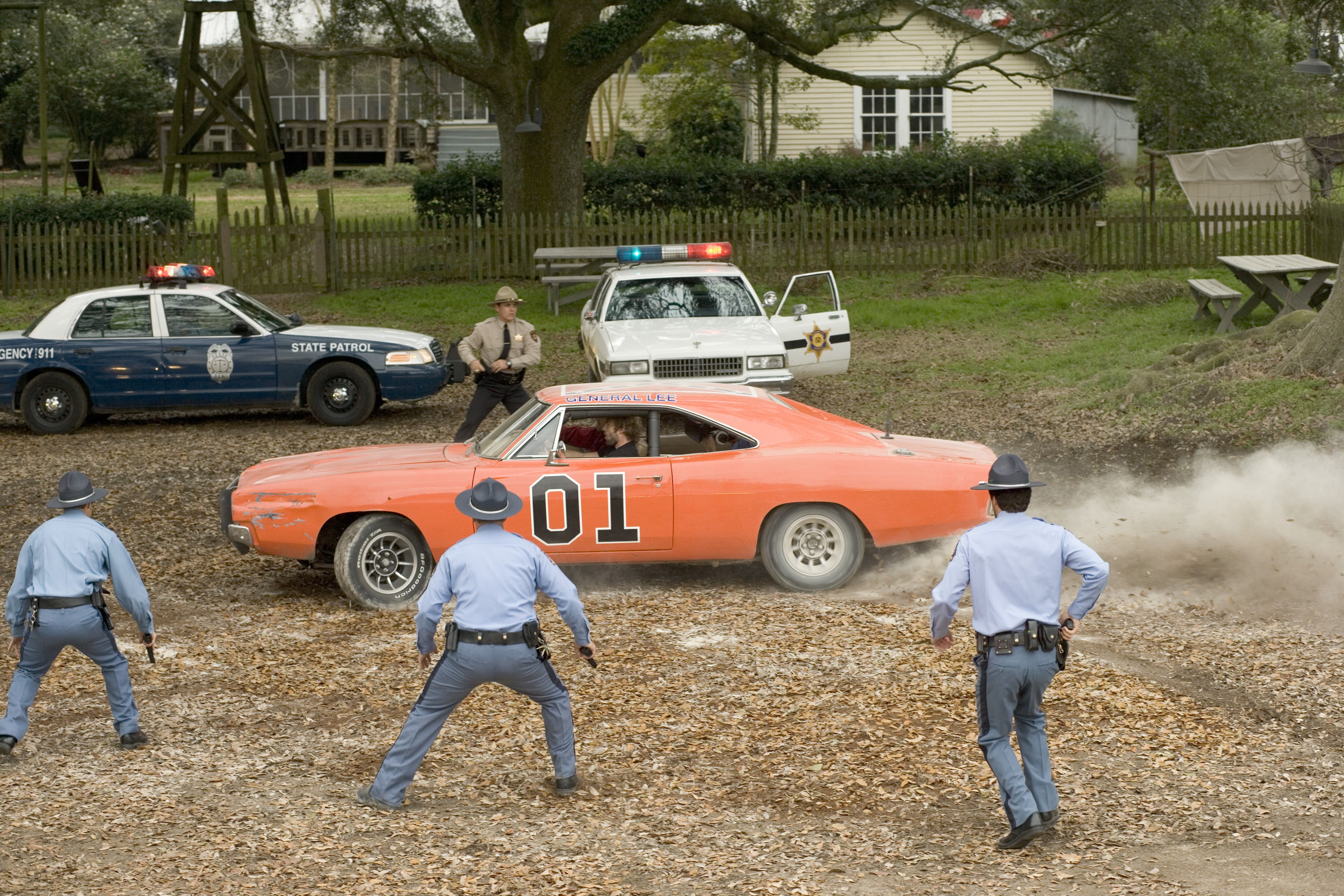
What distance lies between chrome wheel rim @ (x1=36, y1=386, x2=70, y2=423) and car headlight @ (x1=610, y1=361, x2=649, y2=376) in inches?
235

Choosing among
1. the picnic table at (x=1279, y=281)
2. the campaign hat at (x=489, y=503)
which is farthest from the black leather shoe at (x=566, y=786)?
the picnic table at (x=1279, y=281)

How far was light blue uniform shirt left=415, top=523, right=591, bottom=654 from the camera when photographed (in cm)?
563

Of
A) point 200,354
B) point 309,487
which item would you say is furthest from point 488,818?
point 200,354

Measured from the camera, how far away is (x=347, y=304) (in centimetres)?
2284

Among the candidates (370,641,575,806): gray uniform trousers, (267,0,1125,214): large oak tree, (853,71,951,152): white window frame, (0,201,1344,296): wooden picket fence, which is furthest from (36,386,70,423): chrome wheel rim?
(853,71,951,152): white window frame

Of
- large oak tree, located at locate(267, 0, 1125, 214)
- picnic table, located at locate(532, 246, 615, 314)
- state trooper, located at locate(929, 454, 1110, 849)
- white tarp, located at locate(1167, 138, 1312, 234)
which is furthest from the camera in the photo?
white tarp, located at locate(1167, 138, 1312, 234)

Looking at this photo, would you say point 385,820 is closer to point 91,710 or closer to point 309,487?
point 91,710

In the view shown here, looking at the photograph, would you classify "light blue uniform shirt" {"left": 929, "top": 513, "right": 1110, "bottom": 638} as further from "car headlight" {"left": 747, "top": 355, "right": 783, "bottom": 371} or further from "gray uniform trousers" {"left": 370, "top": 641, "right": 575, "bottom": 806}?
"car headlight" {"left": 747, "top": 355, "right": 783, "bottom": 371}

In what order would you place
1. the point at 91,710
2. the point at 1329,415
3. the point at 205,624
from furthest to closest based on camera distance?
the point at 1329,415, the point at 205,624, the point at 91,710

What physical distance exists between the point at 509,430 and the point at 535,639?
3675 mm

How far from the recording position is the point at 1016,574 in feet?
17.7

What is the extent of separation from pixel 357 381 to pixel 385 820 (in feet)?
32.6

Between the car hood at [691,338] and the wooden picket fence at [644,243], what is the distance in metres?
9.18

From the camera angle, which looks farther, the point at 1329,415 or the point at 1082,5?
the point at 1082,5
